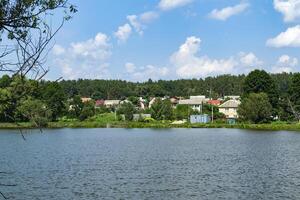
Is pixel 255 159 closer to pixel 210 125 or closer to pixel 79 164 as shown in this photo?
pixel 79 164

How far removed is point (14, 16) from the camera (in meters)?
7.27

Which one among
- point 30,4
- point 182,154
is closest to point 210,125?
point 182,154

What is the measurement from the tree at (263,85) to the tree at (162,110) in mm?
21786

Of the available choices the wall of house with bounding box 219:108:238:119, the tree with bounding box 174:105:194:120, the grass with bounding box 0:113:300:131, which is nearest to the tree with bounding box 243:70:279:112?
the grass with bounding box 0:113:300:131

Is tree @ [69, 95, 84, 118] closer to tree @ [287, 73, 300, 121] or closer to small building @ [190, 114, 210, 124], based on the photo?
small building @ [190, 114, 210, 124]

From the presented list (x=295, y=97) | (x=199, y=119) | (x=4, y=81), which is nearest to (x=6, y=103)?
(x=4, y=81)

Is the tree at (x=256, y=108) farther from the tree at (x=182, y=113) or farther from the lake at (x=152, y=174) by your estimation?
the lake at (x=152, y=174)

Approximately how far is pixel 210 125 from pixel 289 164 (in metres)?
69.6

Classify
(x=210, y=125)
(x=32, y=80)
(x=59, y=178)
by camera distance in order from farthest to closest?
(x=210, y=125), (x=59, y=178), (x=32, y=80)

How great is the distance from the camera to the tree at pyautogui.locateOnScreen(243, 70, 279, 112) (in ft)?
355

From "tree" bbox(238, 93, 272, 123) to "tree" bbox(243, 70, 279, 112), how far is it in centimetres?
542

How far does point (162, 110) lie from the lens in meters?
123

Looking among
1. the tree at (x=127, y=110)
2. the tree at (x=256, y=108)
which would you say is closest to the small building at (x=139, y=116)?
the tree at (x=127, y=110)

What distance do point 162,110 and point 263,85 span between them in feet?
89.4
